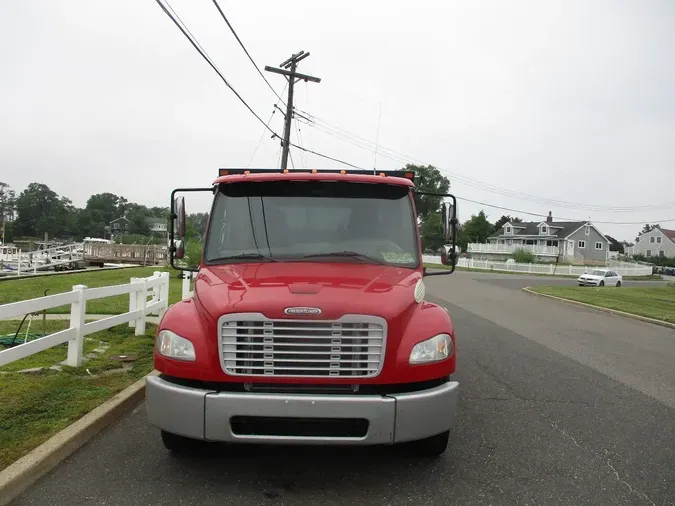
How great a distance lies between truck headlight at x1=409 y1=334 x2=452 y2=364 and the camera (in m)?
3.82

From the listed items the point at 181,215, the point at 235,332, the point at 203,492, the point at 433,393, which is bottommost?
the point at 203,492

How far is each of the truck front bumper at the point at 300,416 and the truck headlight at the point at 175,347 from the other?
209 mm

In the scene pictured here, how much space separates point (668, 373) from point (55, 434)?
795 centimetres

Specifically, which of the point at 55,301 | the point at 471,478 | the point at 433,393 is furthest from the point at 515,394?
the point at 55,301

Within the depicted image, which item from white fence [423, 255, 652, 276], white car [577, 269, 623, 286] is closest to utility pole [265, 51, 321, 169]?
white car [577, 269, 623, 286]

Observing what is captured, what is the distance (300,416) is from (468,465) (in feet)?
4.99

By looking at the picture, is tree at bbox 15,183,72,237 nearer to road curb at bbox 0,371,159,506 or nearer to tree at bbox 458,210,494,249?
tree at bbox 458,210,494,249

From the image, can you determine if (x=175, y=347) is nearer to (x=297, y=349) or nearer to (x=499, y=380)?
(x=297, y=349)

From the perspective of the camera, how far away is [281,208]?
4969mm

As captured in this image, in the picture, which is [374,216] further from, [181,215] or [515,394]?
[515,394]

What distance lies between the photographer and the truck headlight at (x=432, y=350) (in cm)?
382

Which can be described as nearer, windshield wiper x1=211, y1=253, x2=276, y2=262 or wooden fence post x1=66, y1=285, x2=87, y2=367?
windshield wiper x1=211, y1=253, x2=276, y2=262

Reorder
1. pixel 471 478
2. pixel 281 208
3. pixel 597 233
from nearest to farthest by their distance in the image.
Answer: pixel 471 478
pixel 281 208
pixel 597 233

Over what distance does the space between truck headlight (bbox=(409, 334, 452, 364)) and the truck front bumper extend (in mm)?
221
